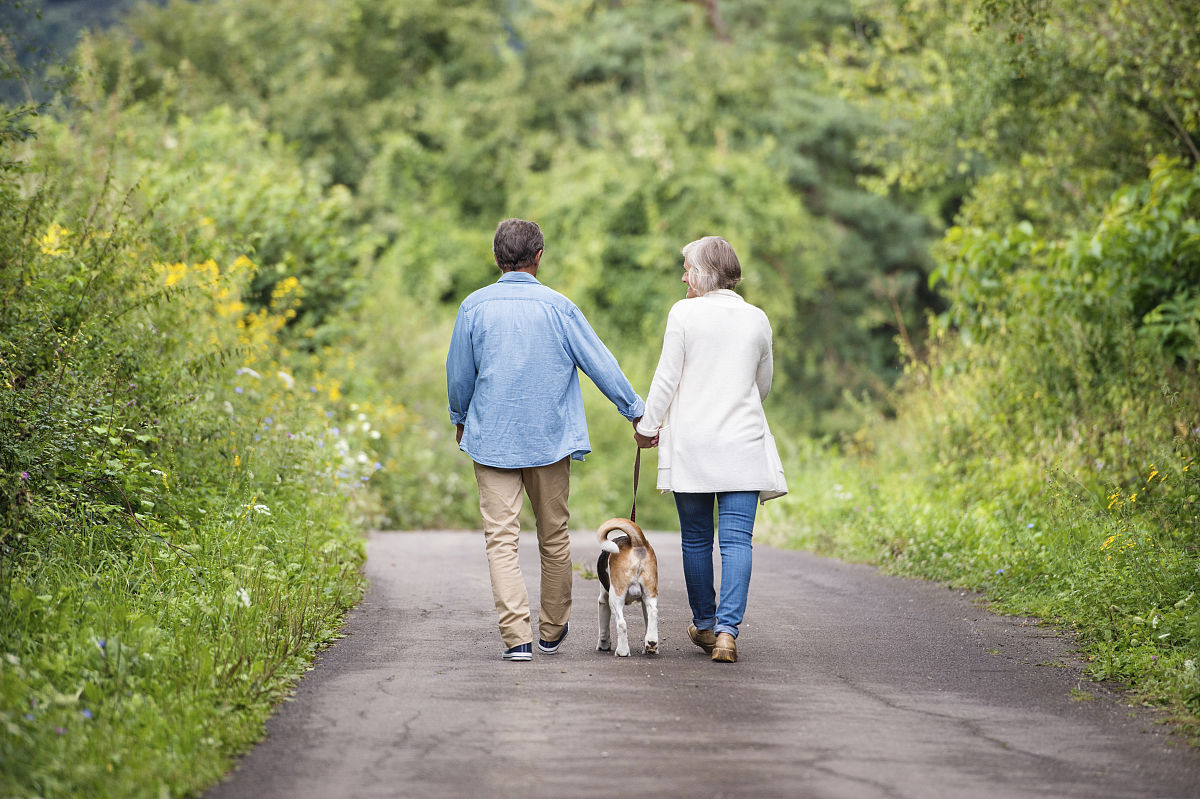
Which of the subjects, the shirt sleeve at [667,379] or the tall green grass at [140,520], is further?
the shirt sleeve at [667,379]

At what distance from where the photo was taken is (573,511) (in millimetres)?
23953

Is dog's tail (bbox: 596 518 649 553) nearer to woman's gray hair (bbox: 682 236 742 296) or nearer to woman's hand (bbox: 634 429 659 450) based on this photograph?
woman's hand (bbox: 634 429 659 450)

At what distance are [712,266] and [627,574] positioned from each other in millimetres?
1646

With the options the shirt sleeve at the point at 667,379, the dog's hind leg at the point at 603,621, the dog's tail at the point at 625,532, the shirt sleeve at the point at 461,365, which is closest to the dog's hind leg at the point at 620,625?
the dog's hind leg at the point at 603,621

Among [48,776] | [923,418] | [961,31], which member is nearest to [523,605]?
[48,776]

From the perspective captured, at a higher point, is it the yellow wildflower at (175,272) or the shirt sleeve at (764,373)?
the yellow wildflower at (175,272)

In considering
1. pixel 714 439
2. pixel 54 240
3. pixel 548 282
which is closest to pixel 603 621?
pixel 714 439

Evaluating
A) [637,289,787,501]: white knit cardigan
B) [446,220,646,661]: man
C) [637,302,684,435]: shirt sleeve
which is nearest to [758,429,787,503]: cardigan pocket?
[637,289,787,501]: white knit cardigan

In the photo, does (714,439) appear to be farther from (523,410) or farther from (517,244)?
(517,244)

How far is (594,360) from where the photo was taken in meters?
6.45

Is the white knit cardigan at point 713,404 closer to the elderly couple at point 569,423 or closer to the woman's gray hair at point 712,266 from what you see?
the elderly couple at point 569,423

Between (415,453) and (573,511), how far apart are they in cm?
650

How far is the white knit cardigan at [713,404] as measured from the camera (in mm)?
6375

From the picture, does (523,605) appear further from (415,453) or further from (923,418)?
(415,453)
